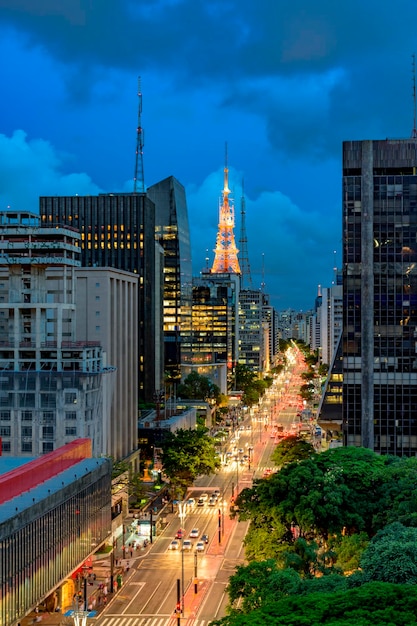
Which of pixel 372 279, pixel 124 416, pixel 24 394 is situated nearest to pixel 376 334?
pixel 372 279

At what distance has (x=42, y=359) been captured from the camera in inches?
3848

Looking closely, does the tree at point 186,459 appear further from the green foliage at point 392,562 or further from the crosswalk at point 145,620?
the green foliage at point 392,562

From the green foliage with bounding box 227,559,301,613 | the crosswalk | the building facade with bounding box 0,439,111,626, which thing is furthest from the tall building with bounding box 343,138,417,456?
the green foliage with bounding box 227,559,301,613

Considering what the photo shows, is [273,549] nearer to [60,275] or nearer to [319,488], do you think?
[319,488]

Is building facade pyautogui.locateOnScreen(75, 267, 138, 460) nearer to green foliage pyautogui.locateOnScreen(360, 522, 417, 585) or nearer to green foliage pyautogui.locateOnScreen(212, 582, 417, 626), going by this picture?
green foliage pyautogui.locateOnScreen(360, 522, 417, 585)

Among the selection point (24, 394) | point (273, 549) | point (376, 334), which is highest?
point (376, 334)

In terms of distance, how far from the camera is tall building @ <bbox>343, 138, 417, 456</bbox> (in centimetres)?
10869

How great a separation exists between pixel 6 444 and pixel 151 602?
104 feet

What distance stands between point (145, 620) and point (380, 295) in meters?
55.8

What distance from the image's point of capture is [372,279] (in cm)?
10938

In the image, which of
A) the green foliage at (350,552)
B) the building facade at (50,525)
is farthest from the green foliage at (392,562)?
the building facade at (50,525)

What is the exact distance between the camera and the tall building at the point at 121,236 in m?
184

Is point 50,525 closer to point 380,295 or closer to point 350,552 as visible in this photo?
point 350,552

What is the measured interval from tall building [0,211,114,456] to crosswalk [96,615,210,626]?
29.6m
